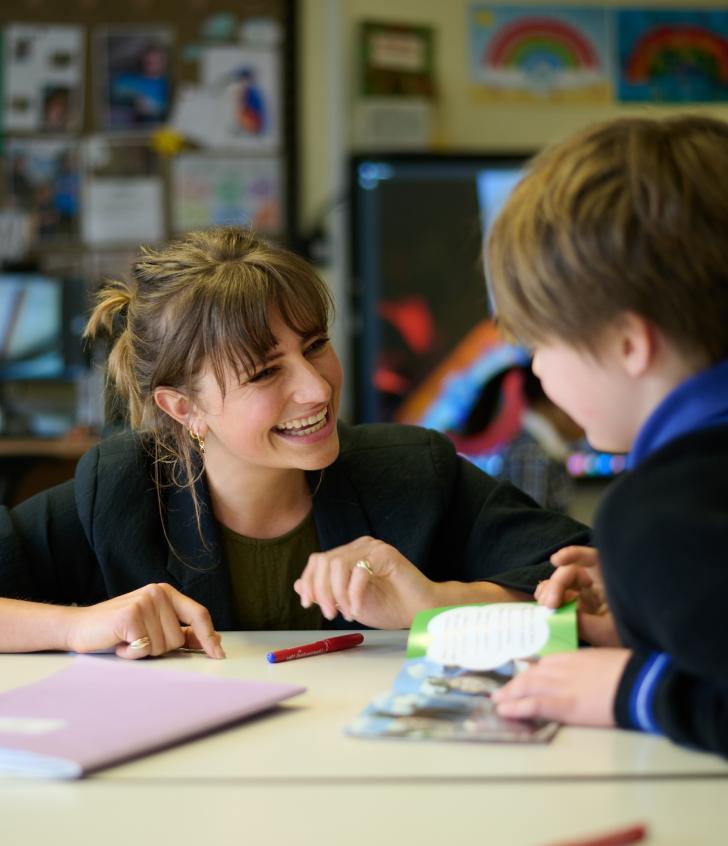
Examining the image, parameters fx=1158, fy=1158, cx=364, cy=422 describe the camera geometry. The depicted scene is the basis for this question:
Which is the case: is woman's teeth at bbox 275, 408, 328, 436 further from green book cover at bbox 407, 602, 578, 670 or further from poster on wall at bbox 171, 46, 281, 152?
poster on wall at bbox 171, 46, 281, 152

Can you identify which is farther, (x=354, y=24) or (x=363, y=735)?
(x=354, y=24)

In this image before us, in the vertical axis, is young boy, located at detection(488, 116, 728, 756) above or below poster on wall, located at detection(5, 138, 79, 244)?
below

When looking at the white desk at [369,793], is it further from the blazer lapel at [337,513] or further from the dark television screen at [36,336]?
the dark television screen at [36,336]

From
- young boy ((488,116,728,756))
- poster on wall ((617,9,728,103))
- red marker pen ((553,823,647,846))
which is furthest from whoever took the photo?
poster on wall ((617,9,728,103))

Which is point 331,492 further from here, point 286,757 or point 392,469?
point 286,757

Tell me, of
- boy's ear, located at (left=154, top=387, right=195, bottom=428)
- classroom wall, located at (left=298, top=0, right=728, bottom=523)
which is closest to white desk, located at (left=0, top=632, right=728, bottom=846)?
boy's ear, located at (left=154, top=387, right=195, bottom=428)

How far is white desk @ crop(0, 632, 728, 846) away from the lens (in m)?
0.68

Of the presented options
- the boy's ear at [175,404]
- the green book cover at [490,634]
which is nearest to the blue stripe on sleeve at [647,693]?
the green book cover at [490,634]

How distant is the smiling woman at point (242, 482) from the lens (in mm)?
1377

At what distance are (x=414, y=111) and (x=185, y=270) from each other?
219cm

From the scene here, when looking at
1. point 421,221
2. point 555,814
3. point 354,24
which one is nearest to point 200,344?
point 555,814

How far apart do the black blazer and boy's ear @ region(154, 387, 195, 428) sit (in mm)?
60

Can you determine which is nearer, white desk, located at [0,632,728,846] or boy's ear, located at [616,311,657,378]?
white desk, located at [0,632,728,846]

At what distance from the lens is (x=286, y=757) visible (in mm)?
818
